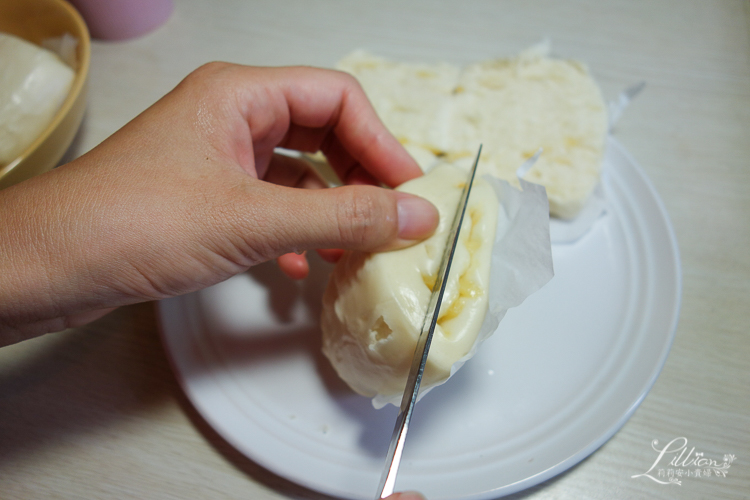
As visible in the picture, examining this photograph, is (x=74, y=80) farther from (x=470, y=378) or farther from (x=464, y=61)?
(x=470, y=378)

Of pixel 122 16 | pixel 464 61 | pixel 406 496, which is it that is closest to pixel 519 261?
pixel 406 496

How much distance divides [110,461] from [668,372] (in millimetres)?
1453

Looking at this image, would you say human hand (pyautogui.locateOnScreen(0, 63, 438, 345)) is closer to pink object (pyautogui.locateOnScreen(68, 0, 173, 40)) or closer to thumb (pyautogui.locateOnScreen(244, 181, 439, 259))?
A: thumb (pyautogui.locateOnScreen(244, 181, 439, 259))

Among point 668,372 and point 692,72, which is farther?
point 692,72

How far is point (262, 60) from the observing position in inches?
76.8

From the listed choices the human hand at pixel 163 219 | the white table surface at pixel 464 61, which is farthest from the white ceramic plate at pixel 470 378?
the human hand at pixel 163 219

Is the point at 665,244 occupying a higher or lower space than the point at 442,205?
lower

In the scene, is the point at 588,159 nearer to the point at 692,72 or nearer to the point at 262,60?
the point at 692,72

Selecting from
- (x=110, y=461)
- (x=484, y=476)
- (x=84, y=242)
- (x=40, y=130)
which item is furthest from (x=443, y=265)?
(x=40, y=130)

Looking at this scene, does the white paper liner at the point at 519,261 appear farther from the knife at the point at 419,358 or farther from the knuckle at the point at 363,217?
the knuckle at the point at 363,217

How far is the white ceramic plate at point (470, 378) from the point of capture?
3.47 ft

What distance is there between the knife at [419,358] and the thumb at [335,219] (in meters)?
0.10

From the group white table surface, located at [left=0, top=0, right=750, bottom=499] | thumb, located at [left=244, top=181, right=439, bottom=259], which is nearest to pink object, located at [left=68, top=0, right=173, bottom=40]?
white table surface, located at [left=0, top=0, right=750, bottom=499]

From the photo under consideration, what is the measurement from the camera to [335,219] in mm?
900
